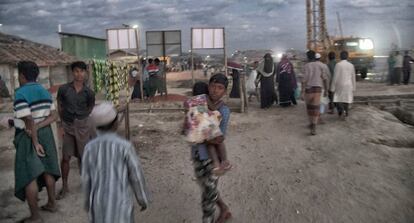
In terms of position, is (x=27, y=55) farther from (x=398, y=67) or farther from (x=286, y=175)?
(x=286, y=175)

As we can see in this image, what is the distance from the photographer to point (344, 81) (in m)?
8.55

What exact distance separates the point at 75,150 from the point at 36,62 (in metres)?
16.0

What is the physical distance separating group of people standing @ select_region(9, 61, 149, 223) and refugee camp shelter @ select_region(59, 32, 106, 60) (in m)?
25.6

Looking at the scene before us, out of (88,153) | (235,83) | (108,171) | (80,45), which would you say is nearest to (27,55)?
(80,45)

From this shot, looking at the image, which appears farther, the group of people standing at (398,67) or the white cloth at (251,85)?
the group of people standing at (398,67)

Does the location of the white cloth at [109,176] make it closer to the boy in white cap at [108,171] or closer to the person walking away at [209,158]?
the boy in white cap at [108,171]

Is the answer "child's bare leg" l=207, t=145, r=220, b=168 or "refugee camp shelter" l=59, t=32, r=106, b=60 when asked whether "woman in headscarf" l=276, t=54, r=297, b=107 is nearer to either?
"child's bare leg" l=207, t=145, r=220, b=168

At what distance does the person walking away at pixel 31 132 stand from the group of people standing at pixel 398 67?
52.2 ft

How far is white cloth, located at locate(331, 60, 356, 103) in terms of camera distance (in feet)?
27.9

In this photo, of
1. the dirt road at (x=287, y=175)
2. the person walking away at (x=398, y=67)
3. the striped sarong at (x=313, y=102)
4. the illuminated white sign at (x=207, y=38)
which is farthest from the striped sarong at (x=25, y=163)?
the person walking away at (x=398, y=67)

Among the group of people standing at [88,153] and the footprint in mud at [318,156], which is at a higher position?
the group of people standing at [88,153]

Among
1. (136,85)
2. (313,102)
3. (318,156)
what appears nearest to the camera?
(318,156)

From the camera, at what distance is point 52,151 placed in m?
4.09

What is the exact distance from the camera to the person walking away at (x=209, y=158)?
11.2ft
